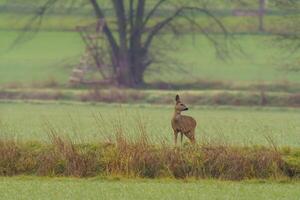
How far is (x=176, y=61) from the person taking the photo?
51.6m

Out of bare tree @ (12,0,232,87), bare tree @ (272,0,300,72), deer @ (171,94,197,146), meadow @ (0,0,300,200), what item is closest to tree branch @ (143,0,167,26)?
bare tree @ (12,0,232,87)

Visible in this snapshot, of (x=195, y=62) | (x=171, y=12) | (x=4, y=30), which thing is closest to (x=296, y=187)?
(x=171, y=12)

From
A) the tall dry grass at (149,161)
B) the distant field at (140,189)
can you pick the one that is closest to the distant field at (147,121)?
the tall dry grass at (149,161)

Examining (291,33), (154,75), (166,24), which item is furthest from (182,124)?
(154,75)

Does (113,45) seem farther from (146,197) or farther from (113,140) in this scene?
(146,197)

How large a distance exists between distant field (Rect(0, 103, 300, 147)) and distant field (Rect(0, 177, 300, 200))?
2.11 m

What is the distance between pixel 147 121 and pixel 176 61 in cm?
1943

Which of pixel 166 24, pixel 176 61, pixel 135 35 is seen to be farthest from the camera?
pixel 176 61

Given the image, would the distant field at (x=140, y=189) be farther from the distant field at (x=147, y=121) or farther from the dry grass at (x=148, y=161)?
the distant field at (x=147, y=121)

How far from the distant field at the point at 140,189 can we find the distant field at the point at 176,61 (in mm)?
27564

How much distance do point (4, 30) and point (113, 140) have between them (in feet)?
163

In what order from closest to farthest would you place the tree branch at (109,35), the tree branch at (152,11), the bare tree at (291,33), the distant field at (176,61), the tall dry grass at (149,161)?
1. the tall dry grass at (149,161)
2. the bare tree at (291,33)
3. the tree branch at (152,11)
4. the tree branch at (109,35)
5. the distant field at (176,61)

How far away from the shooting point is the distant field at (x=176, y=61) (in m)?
53.1

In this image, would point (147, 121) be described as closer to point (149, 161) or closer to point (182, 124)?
point (182, 124)
